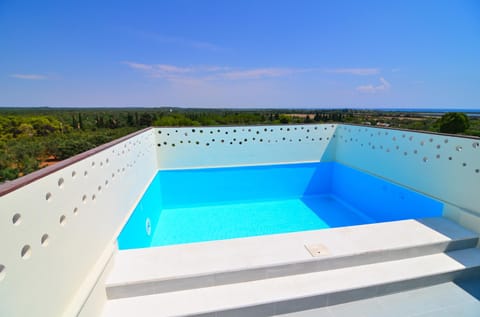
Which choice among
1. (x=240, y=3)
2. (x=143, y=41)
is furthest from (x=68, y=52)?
(x=240, y=3)

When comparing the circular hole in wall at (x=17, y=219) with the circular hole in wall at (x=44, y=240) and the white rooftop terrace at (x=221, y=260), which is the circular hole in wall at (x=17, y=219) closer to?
the white rooftop terrace at (x=221, y=260)

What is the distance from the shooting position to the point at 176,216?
5148mm

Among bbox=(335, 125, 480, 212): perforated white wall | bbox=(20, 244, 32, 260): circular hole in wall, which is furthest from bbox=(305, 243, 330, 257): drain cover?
bbox=(20, 244, 32, 260): circular hole in wall

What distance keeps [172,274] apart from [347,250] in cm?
193

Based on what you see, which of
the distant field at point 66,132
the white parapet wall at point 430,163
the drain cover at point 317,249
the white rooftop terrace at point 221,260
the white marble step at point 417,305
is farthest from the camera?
→ the distant field at point 66,132

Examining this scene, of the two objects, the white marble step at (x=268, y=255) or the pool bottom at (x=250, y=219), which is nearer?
the white marble step at (x=268, y=255)

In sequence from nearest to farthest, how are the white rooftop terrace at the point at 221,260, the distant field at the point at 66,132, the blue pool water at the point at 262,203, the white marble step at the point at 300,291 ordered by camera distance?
1. the white rooftop terrace at the point at 221,260
2. the white marble step at the point at 300,291
3. the blue pool water at the point at 262,203
4. the distant field at the point at 66,132

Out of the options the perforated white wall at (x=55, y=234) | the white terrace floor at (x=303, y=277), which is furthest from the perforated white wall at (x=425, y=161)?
the perforated white wall at (x=55, y=234)

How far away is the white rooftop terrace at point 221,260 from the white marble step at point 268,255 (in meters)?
0.01

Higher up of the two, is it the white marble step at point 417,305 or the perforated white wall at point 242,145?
the perforated white wall at point 242,145

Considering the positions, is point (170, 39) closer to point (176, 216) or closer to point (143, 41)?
point (143, 41)

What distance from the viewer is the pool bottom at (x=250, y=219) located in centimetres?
432

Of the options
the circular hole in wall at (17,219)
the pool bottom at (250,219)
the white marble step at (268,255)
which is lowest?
the pool bottom at (250,219)

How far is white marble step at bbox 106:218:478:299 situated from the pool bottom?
5.60 feet
